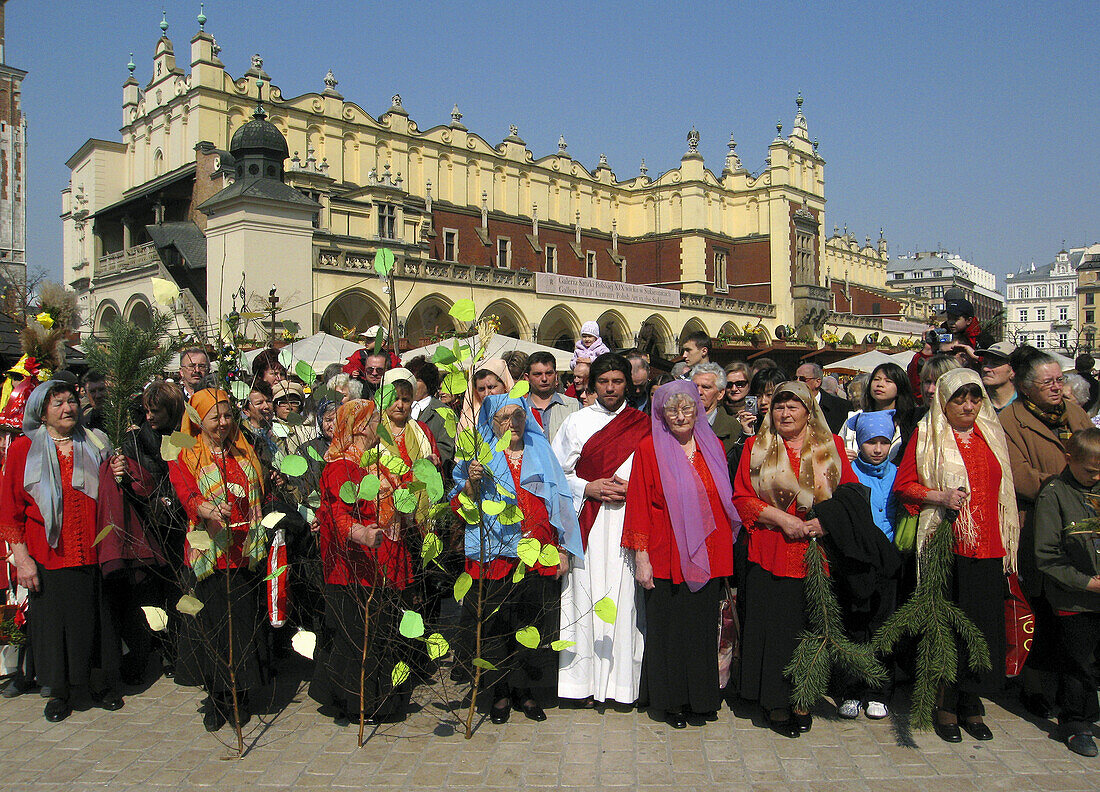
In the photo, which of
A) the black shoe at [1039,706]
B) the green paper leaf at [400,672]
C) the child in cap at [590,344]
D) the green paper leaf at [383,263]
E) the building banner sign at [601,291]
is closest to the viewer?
the green paper leaf at [383,263]

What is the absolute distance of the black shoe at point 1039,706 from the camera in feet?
14.3

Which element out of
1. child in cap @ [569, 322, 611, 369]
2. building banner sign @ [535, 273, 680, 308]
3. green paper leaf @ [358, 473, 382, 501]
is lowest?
green paper leaf @ [358, 473, 382, 501]

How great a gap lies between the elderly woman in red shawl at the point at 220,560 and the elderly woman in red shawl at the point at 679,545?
206 cm

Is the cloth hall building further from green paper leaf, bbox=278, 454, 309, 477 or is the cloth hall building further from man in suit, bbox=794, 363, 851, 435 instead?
green paper leaf, bbox=278, 454, 309, 477

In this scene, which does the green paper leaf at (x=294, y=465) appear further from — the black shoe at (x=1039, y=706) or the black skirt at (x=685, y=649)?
the black shoe at (x=1039, y=706)

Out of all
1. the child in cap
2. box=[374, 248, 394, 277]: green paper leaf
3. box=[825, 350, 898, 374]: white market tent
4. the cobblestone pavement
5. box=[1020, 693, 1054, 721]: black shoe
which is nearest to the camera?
box=[374, 248, 394, 277]: green paper leaf

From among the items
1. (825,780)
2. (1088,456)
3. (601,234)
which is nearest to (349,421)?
(825,780)

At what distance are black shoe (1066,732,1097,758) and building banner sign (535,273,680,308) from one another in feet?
78.6

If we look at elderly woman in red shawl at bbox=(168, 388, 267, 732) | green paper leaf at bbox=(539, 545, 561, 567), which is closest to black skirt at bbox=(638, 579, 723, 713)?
green paper leaf at bbox=(539, 545, 561, 567)

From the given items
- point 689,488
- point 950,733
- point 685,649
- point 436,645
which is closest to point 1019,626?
point 950,733

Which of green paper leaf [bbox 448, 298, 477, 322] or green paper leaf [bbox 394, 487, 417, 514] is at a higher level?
green paper leaf [bbox 448, 298, 477, 322]

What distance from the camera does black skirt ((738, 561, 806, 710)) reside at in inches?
164

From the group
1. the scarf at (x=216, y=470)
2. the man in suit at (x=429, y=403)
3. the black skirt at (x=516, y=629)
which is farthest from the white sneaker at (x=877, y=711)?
the scarf at (x=216, y=470)

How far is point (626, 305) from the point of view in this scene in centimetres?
3166
